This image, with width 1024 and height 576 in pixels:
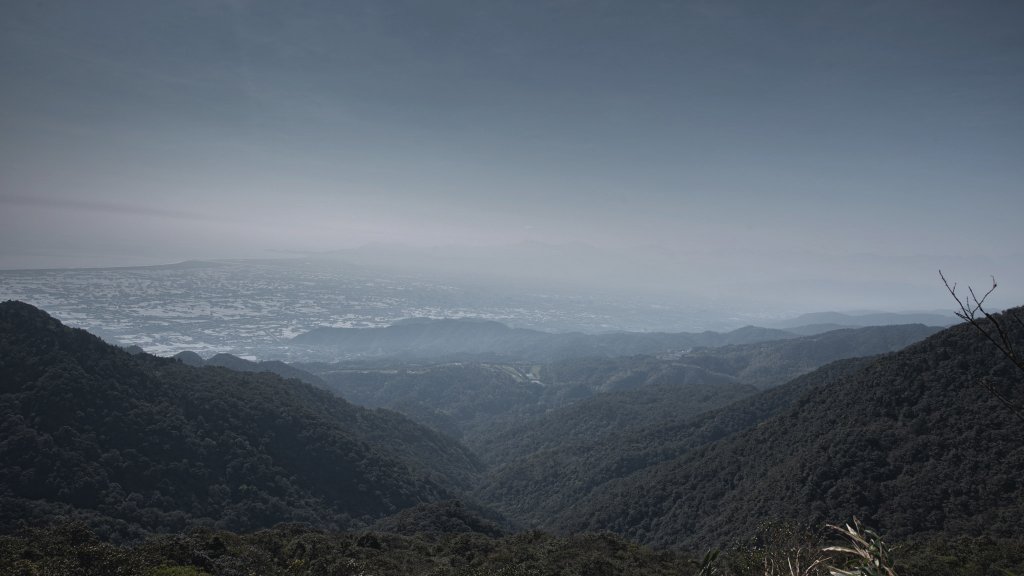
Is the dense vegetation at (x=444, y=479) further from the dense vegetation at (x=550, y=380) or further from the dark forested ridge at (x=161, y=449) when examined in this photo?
the dense vegetation at (x=550, y=380)

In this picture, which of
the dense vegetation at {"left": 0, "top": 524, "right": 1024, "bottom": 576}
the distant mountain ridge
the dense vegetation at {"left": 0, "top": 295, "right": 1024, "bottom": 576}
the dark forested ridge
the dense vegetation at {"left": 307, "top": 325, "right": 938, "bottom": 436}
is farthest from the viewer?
the dense vegetation at {"left": 307, "top": 325, "right": 938, "bottom": 436}

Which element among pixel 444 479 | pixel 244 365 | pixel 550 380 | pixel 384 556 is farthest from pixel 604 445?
pixel 244 365

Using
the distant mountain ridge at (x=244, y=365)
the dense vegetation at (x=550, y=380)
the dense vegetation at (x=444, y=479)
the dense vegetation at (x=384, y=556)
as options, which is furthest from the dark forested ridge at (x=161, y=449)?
the dense vegetation at (x=550, y=380)

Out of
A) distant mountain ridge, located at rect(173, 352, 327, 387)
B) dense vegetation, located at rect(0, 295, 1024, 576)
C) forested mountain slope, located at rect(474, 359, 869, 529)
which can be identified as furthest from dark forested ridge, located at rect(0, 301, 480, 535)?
distant mountain ridge, located at rect(173, 352, 327, 387)

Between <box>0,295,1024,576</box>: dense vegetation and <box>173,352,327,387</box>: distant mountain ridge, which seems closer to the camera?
<box>0,295,1024,576</box>: dense vegetation

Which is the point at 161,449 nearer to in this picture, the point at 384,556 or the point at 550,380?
the point at 384,556

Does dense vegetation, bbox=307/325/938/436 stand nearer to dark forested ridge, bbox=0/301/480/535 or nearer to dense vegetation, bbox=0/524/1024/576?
dark forested ridge, bbox=0/301/480/535

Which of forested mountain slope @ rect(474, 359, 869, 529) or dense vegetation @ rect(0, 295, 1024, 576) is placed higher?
dense vegetation @ rect(0, 295, 1024, 576)

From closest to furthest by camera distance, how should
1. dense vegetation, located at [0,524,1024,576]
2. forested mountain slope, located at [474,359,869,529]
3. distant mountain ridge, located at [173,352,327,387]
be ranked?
dense vegetation, located at [0,524,1024,576] < forested mountain slope, located at [474,359,869,529] < distant mountain ridge, located at [173,352,327,387]
